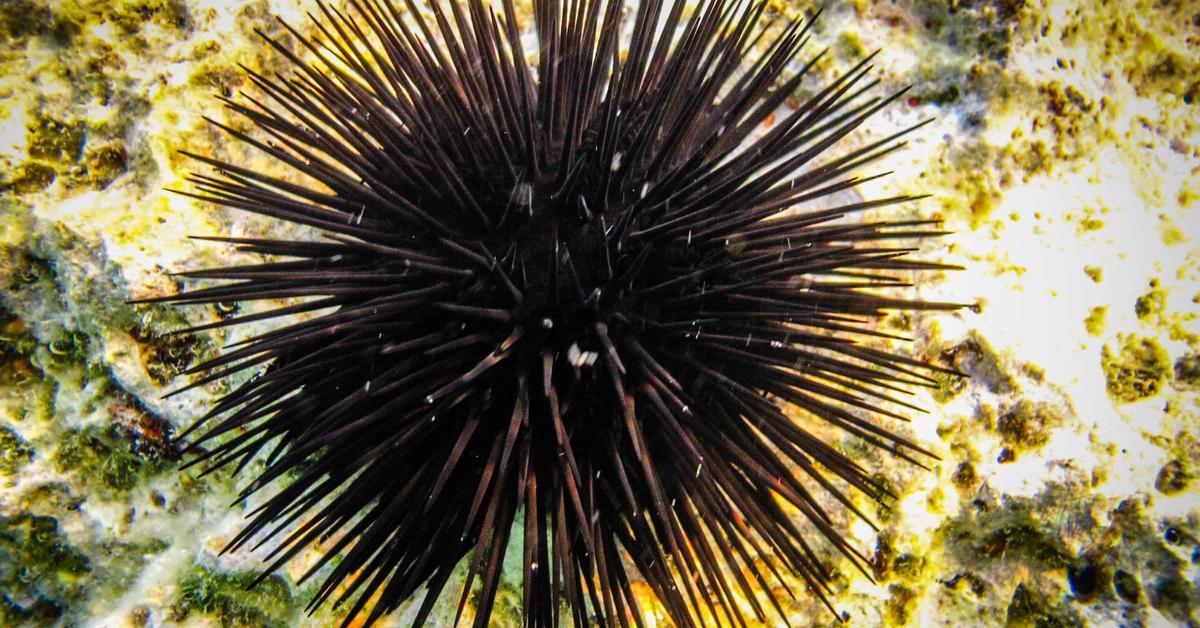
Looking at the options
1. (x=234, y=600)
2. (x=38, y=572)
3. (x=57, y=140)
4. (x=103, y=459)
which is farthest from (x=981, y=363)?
(x=38, y=572)

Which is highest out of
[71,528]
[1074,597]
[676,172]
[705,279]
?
[676,172]

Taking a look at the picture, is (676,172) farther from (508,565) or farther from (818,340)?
(508,565)

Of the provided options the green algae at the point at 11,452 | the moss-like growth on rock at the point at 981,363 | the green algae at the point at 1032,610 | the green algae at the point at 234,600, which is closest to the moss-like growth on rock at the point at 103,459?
the green algae at the point at 11,452

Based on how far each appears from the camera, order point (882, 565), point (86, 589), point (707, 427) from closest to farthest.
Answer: point (707, 427), point (882, 565), point (86, 589)

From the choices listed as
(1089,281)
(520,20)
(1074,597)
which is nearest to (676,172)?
(520,20)

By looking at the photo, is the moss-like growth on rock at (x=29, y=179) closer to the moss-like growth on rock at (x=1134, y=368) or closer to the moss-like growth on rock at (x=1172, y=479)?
the moss-like growth on rock at (x=1134, y=368)

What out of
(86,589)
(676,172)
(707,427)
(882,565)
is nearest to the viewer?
(676,172)

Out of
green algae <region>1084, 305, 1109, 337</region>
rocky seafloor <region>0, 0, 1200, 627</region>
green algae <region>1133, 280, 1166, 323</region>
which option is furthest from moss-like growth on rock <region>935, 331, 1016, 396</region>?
green algae <region>1133, 280, 1166, 323</region>
